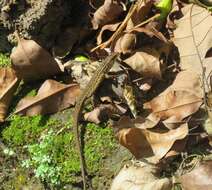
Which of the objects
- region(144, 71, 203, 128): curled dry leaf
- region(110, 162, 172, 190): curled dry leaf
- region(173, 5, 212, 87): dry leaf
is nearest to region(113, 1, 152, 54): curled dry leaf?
region(173, 5, 212, 87): dry leaf

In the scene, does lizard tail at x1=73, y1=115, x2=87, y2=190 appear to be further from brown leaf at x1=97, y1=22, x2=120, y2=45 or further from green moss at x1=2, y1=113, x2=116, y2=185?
brown leaf at x1=97, y1=22, x2=120, y2=45

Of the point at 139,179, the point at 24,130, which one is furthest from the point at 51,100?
the point at 139,179

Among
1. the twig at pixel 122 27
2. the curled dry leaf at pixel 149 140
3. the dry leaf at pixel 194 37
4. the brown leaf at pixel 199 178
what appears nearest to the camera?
the brown leaf at pixel 199 178

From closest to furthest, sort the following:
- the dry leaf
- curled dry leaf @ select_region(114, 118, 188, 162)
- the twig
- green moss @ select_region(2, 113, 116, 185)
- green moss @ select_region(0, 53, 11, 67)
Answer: curled dry leaf @ select_region(114, 118, 188, 162) → green moss @ select_region(2, 113, 116, 185) → the dry leaf → the twig → green moss @ select_region(0, 53, 11, 67)

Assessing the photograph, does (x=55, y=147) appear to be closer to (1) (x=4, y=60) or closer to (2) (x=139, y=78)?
(2) (x=139, y=78)

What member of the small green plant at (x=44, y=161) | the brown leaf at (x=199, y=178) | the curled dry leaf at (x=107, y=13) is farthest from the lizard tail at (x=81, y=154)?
the curled dry leaf at (x=107, y=13)

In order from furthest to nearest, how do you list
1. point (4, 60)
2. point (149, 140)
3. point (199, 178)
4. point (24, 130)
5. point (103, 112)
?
point (4, 60)
point (24, 130)
point (103, 112)
point (149, 140)
point (199, 178)

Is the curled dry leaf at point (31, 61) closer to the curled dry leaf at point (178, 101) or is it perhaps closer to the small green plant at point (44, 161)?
the small green plant at point (44, 161)
